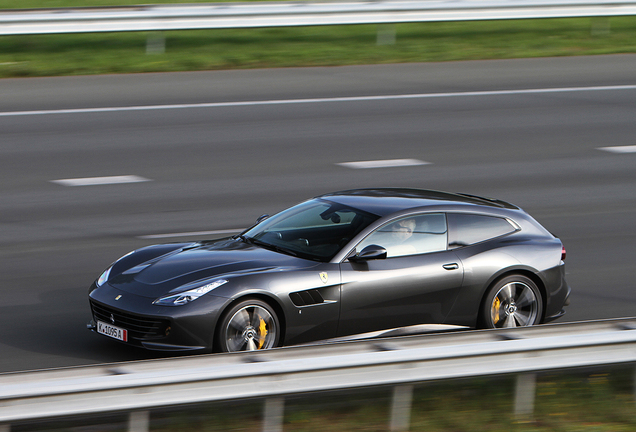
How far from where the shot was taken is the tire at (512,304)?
838cm

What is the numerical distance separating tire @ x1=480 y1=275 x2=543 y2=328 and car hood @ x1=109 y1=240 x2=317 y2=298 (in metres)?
1.65

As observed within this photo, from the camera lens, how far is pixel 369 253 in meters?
7.92

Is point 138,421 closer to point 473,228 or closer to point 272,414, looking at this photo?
point 272,414

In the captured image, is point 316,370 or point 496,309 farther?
point 496,309

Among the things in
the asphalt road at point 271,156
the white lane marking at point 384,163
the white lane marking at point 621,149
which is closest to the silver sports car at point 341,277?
the asphalt road at point 271,156

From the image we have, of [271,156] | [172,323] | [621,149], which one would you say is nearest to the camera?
[172,323]

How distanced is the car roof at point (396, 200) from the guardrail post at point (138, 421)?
3.49 m

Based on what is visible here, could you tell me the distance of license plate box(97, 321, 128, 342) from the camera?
24.5 ft

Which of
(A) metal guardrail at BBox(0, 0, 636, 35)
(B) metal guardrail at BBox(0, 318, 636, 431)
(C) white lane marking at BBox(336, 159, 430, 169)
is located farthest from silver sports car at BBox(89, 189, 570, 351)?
(A) metal guardrail at BBox(0, 0, 636, 35)

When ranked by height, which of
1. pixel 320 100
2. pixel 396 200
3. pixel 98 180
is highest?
pixel 320 100

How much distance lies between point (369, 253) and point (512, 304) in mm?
1508

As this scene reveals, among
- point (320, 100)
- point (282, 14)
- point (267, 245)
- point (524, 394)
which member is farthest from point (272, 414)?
point (282, 14)

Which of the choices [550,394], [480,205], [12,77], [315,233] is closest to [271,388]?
[550,394]

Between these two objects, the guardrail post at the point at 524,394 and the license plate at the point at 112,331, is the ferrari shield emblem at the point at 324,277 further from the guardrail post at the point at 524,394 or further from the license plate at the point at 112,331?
the guardrail post at the point at 524,394
